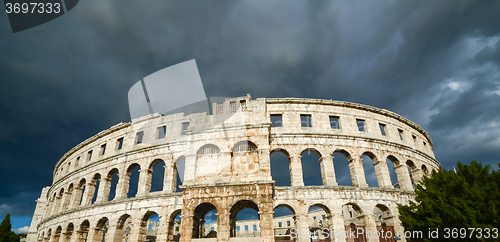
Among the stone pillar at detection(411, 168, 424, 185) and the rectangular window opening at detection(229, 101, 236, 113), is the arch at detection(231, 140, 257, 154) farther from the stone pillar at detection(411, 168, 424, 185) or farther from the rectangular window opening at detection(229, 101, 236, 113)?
the stone pillar at detection(411, 168, 424, 185)

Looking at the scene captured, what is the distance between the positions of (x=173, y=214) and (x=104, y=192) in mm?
8823

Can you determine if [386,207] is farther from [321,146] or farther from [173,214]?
[173,214]

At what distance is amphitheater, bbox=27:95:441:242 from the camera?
1346 cm

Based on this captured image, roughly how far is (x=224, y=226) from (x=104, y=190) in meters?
17.6

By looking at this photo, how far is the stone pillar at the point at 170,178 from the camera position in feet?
68.3

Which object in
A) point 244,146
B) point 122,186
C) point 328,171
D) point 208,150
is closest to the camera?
point 244,146

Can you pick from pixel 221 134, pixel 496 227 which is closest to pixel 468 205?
pixel 496 227

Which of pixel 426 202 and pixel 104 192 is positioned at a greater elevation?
pixel 104 192

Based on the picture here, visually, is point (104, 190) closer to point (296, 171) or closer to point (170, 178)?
point (170, 178)

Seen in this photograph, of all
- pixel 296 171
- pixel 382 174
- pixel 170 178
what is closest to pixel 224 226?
pixel 296 171

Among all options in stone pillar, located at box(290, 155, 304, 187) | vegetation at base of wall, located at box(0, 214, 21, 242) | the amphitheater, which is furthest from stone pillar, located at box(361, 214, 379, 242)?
vegetation at base of wall, located at box(0, 214, 21, 242)

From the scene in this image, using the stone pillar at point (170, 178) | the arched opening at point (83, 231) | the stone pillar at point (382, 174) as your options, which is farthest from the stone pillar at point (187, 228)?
the arched opening at point (83, 231)

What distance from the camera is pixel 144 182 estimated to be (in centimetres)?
2188

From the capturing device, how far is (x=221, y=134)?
1455cm
